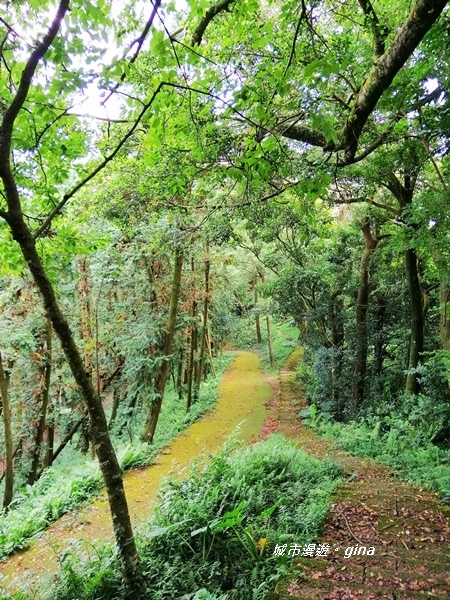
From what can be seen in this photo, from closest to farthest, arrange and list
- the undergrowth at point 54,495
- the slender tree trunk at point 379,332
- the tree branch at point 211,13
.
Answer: the tree branch at point 211,13 < the undergrowth at point 54,495 < the slender tree trunk at point 379,332

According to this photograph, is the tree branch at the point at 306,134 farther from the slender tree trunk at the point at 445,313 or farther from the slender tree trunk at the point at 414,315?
the slender tree trunk at the point at 414,315

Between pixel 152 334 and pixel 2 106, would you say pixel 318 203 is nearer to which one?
pixel 152 334

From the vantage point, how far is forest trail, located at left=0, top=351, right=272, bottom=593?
4645 millimetres

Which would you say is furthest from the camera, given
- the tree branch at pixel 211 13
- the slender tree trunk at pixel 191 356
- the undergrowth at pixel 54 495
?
the slender tree trunk at pixel 191 356

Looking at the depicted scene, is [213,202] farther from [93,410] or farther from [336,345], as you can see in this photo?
[336,345]

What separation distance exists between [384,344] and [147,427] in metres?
7.04

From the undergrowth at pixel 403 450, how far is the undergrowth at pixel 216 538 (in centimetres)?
142

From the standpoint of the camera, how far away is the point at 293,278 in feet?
40.2

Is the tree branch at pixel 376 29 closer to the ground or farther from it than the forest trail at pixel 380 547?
farther from it

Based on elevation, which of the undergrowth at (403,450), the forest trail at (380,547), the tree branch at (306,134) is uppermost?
the tree branch at (306,134)

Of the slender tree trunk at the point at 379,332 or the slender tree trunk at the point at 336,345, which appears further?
the slender tree trunk at the point at 336,345

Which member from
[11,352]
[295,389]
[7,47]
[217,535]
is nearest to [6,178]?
[7,47]

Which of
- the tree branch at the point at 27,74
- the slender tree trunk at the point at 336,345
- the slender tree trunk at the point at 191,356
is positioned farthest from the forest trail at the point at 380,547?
the slender tree trunk at the point at 191,356

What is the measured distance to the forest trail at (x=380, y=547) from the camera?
2.99m
